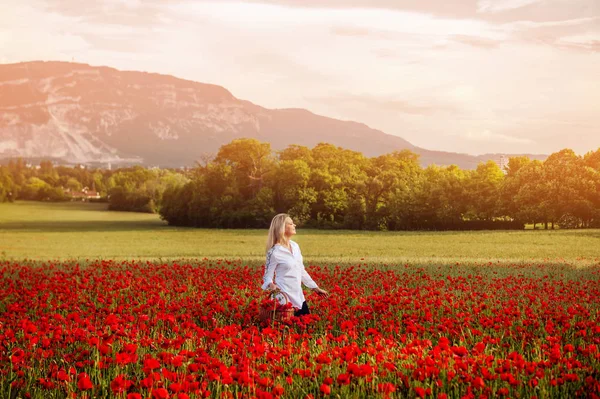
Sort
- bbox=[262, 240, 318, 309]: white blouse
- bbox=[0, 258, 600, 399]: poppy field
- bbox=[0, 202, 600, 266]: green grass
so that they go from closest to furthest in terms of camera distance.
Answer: bbox=[0, 258, 600, 399]: poppy field < bbox=[262, 240, 318, 309]: white blouse < bbox=[0, 202, 600, 266]: green grass

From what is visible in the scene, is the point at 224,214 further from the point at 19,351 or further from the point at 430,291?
the point at 19,351

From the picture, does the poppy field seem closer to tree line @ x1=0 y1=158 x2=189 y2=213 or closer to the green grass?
the green grass

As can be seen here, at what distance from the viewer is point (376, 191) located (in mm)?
54281

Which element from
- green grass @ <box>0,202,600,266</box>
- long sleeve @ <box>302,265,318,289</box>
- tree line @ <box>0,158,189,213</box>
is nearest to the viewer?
long sleeve @ <box>302,265,318,289</box>

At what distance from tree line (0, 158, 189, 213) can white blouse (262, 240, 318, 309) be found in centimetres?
7217

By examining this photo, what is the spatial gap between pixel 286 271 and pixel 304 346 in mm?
2277

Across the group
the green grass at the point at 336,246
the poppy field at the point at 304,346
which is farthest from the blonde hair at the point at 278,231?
the green grass at the point at 336,246

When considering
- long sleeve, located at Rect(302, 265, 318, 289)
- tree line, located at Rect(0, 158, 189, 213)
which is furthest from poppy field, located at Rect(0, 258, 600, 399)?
tree line, located at Rect(0, 158, 189, 213)

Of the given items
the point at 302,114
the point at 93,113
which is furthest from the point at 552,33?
the point at 93,113

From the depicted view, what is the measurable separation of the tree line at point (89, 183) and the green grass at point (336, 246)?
2279cm

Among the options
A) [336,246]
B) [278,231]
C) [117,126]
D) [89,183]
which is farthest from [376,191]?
[117,126]

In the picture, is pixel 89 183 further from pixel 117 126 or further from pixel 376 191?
pixel 117 126

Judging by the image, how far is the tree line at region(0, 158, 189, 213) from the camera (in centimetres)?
8786

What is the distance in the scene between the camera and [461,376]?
512cm
